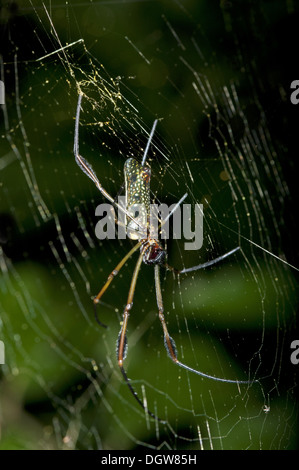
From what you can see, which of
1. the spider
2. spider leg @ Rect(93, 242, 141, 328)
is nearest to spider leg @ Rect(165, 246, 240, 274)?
the spider

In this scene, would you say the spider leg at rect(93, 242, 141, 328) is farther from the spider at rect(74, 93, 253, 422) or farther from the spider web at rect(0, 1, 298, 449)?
the spider web at rect(0, 1, 298, 449)

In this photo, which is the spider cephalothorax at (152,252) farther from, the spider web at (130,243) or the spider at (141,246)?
the spider web at (130,243)

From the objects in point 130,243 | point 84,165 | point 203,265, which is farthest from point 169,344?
point 84,165

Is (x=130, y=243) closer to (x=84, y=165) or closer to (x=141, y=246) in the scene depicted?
(x=141, y=246)

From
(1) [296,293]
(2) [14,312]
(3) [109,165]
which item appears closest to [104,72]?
(3) [109,165]

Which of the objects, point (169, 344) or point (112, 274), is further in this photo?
point (112, 274)

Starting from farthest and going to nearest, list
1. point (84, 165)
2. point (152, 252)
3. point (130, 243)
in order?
point (130, 243), point (152, 252), point (84, 165)
